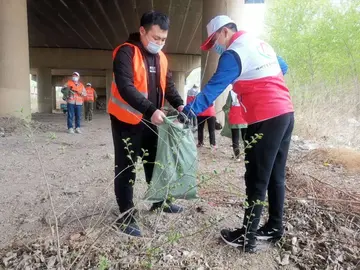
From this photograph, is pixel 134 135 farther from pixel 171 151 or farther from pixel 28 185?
pixel 28 185

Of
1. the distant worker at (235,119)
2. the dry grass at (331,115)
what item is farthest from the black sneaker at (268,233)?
the dry grass at (331,115)

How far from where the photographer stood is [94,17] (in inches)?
649

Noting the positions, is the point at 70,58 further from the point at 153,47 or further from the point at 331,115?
the point at 153,47

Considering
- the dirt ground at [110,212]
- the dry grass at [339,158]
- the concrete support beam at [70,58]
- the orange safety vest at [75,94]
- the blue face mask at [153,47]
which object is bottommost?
the dirt ground at [110,212]

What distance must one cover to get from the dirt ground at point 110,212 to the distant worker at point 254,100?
174 mm

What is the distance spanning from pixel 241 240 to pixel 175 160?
0.73 m

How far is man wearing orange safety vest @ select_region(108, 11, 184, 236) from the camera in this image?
2.24m

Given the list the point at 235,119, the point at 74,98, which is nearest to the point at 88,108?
the point at 74,98

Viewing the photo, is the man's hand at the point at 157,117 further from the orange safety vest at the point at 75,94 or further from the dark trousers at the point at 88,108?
the dark trousers at the point at 88,108

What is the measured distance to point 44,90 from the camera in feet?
86.0

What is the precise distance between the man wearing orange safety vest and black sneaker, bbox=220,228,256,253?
49cm

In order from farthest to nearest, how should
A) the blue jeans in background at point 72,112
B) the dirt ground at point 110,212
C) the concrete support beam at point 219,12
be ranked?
1. the concrete support beam at point 219,12
2. the blue jeans in background at point 72,112
3. the dirt ground at point 110,212

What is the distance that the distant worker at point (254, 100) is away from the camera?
6.88 feet

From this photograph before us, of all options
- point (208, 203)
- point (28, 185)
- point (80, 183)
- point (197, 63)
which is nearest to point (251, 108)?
point (208, 203)
